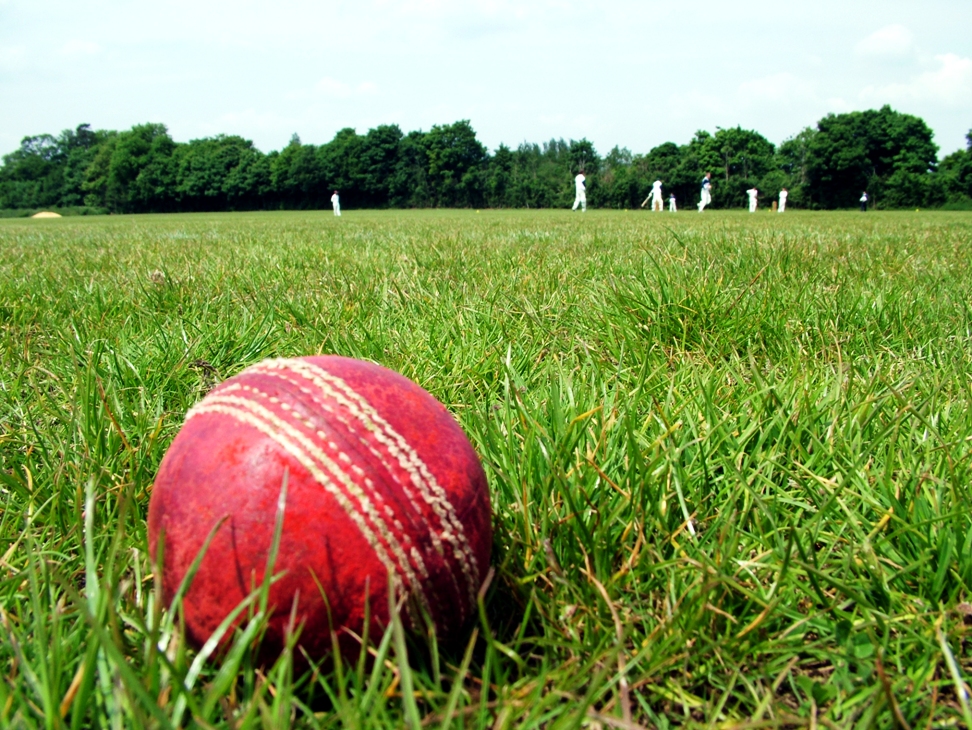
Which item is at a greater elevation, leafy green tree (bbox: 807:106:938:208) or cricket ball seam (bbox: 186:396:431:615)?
leafy green tree (bbox: 807:106:938:208)

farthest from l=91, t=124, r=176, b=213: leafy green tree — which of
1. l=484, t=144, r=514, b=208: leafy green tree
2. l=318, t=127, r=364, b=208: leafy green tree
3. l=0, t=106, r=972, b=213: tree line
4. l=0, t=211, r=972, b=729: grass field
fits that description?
l=0, t=211, r=972, b=729: grass field

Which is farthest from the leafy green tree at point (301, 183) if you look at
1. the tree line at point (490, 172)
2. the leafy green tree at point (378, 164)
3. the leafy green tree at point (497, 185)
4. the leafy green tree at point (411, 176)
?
the leafy green tree at point (497, 185)

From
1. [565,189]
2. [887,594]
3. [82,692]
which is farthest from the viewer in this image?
[565,189]

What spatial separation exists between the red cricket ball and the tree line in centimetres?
8327

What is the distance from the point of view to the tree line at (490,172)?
79.6 m

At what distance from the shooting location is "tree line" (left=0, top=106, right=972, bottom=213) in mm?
79625

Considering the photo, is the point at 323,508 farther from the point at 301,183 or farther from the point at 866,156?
the point at 301,183

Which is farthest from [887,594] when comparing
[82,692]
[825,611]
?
[82,692]

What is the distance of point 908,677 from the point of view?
1499 mm

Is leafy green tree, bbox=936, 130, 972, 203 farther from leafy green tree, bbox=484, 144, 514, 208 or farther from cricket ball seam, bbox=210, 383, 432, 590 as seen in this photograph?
cricket ball seam, bbox=210, 383, 432, 590

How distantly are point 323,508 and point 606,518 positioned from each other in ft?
2.45

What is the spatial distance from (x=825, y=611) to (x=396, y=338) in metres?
2.55

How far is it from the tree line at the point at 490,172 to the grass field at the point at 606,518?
81.2 metres

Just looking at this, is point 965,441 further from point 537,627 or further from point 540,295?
point 540,295
